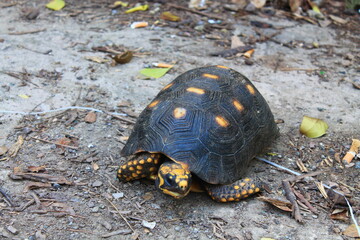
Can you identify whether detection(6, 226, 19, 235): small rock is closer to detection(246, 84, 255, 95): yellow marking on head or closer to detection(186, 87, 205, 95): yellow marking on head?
detection(186, 87, 205, 95): yellow marking on head

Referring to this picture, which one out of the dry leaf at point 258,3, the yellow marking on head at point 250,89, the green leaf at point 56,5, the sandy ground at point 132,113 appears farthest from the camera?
the dry leaf at point 258,3

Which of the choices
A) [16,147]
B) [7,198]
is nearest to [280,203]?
[7,198]

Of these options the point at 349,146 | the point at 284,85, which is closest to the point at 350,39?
the point at 284,85

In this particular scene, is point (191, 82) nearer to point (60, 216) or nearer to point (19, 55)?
point (60, 216)

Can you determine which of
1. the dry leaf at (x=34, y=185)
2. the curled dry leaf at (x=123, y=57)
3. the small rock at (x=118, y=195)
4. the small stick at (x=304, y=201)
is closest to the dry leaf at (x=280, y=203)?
the small stick at (x=304, y=201)

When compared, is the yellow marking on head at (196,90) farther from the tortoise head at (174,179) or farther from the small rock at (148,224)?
the small rock at (148,224)

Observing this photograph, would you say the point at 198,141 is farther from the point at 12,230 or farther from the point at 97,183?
the point at 12,230
